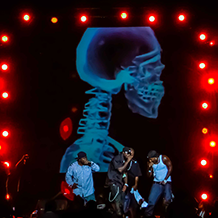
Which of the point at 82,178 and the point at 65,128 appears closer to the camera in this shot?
the point at 82,178

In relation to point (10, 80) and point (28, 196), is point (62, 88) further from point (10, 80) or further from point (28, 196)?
point (28, 196)

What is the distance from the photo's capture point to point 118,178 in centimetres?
372

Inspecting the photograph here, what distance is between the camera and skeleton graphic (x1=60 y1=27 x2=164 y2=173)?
3.88m

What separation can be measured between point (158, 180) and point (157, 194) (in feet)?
0.55

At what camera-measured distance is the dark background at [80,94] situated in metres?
3.86

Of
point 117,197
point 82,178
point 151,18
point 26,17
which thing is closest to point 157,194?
point 117,197

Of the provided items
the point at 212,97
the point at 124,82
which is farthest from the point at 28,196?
the point at 212,97

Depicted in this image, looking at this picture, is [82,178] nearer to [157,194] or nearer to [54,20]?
[157,194]

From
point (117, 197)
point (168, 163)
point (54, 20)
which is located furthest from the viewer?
point (54, 20)

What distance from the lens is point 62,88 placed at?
390cm

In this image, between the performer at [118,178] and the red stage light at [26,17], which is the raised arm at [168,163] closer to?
the performer at [118,178]

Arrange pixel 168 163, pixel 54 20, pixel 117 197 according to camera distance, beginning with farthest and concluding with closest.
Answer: pixel 54 20 → pixel 168 163 → pixel 117 197

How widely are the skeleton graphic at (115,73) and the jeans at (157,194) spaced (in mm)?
651

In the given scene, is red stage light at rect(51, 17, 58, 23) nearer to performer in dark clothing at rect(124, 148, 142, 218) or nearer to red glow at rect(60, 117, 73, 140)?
red glow at rect(60, 117, 73, 140)
